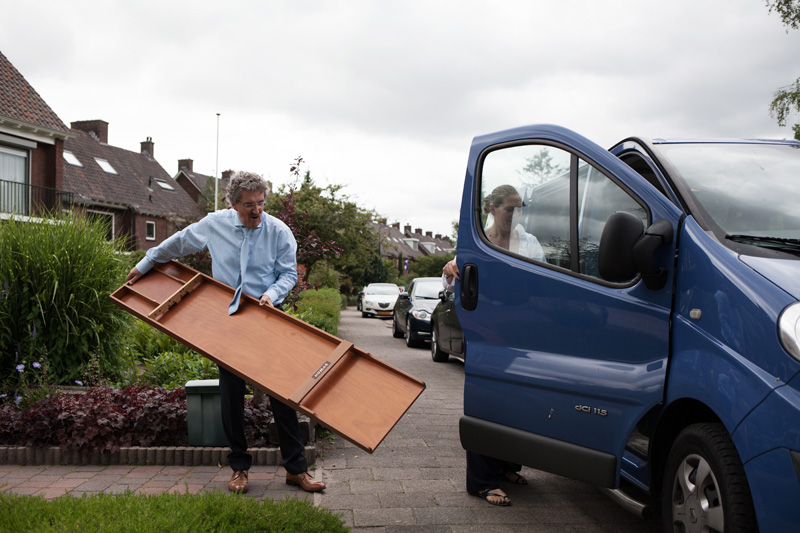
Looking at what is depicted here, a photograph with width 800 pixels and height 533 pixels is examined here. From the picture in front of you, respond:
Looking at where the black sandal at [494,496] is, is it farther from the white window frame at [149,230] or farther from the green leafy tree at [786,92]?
the white window frame at [149,230]

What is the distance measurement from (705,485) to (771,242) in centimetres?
108

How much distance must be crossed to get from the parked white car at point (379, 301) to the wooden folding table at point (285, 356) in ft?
82.4

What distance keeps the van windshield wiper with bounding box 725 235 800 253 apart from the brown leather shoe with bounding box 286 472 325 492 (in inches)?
117

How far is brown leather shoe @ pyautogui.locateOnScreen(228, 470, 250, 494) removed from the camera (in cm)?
429

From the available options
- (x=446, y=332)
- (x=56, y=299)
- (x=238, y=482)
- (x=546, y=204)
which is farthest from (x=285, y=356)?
(x=446, y=332)

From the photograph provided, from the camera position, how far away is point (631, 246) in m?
2.91

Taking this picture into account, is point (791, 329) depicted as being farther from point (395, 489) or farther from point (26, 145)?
point (26, 145)

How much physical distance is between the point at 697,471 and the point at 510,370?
1.11m

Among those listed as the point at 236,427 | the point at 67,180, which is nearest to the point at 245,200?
the point at 236,427

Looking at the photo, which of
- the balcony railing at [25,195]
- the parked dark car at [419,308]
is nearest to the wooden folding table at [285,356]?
the parked dark car at [419,308]

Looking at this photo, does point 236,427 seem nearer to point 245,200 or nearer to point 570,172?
point 245,200

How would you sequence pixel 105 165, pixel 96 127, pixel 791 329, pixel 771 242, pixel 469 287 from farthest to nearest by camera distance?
pixel 96 127
pixel 105 165
pixel 469 287
pixel 771 242
pixel 791 329

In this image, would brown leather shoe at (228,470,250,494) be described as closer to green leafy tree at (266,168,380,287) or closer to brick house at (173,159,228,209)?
green leafy tree at (266,168,380,287)

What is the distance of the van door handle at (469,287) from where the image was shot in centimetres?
392
